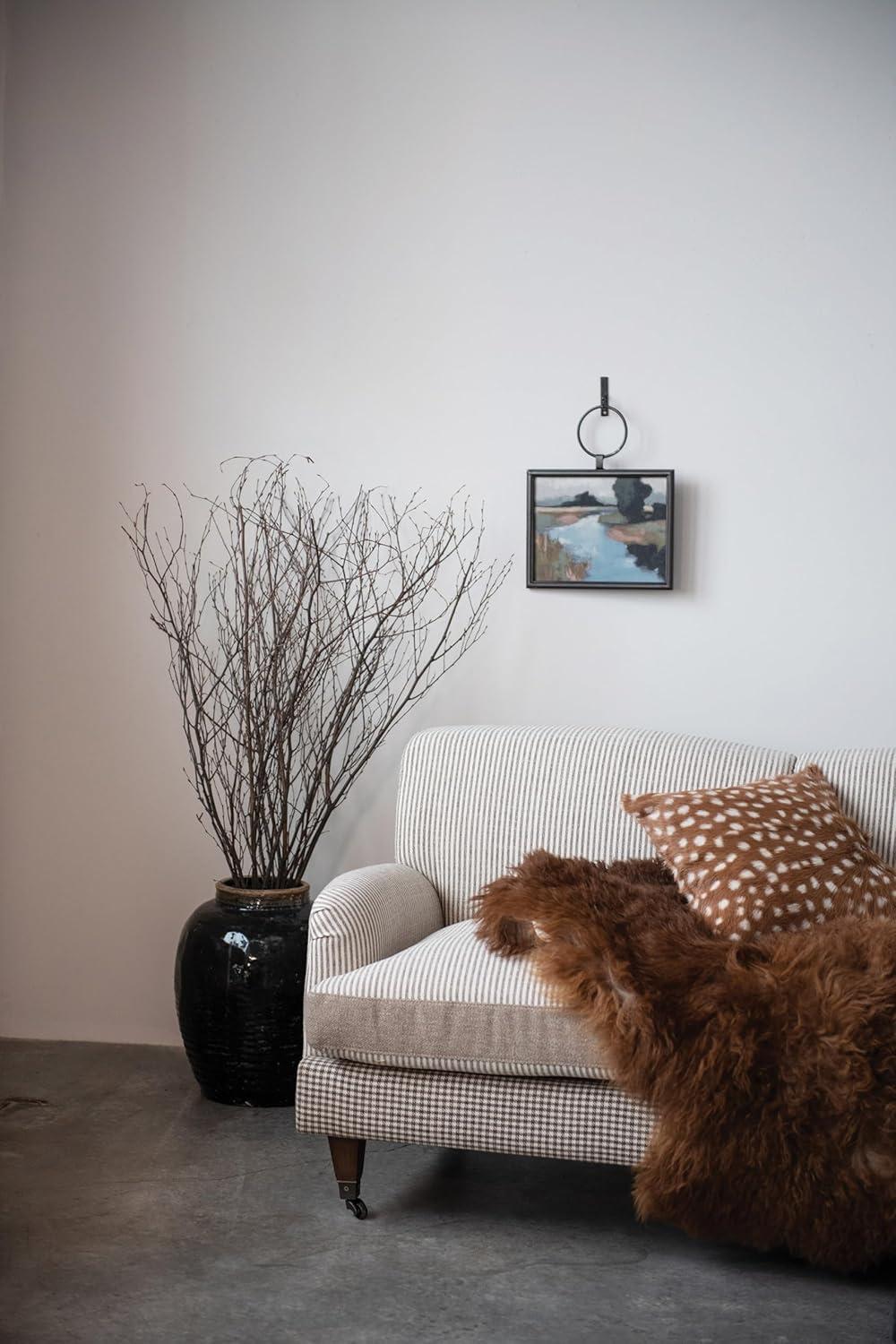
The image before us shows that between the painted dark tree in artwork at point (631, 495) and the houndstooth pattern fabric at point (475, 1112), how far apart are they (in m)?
1.49

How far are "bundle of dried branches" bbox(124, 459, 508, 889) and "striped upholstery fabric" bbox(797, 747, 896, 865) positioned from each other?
99cm

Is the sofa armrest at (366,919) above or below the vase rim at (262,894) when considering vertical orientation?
above

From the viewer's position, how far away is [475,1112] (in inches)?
85.6

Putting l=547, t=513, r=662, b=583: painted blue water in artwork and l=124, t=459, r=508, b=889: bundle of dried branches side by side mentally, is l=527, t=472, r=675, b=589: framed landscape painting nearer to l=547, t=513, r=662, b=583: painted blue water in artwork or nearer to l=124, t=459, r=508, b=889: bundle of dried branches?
l=547, t=513, r=662, b=583: painted blue water in artwork

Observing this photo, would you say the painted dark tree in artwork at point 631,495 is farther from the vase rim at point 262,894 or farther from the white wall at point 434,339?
the vase rim at point 262,894

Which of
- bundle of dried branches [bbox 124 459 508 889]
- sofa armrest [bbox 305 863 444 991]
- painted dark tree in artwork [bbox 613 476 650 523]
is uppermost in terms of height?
painted dark tree in artwork [bbox 613 476 650 523]

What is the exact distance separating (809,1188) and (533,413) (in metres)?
1.96

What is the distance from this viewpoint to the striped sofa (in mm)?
2137

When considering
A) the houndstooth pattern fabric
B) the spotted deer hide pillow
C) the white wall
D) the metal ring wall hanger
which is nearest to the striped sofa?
the houndstooth pattern fabric

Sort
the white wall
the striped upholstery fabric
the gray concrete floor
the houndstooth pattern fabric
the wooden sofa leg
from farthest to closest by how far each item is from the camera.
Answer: the white wall, the striped upholstery fabric, the wooden sofa leg, the houndstooth pattern fabric, the gray concrete floor

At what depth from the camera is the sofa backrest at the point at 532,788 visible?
2768 mm

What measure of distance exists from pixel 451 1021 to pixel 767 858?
0.66 metres

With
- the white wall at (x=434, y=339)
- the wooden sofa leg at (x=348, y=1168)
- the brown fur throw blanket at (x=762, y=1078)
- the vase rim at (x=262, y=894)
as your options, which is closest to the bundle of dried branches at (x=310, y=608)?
the white wall at (x=434, y=339)

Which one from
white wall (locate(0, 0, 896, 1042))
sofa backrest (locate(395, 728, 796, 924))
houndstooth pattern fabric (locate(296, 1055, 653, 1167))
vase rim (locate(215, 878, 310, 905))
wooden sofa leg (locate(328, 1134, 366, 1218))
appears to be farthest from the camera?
white wall (locate(0, 0, 896, 1042))
